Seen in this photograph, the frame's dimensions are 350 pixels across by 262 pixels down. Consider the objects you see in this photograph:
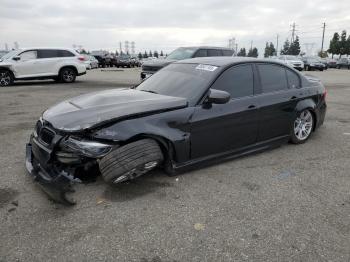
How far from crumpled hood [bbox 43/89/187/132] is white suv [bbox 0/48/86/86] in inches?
457

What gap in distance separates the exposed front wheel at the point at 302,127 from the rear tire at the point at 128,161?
291 centimetres

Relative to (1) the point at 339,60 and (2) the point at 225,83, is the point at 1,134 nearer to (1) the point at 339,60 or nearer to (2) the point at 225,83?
(2) the point at 225,83

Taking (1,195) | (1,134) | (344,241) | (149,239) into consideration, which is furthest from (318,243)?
(1,134)

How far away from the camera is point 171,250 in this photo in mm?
2945

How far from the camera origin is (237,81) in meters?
5.03

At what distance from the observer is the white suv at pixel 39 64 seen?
14.9 meters

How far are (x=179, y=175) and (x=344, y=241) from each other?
6.61ft

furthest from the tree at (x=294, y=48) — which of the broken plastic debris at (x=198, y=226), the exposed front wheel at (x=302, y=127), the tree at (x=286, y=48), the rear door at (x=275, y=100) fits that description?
the broken plastic debris at (x=198, y=226)

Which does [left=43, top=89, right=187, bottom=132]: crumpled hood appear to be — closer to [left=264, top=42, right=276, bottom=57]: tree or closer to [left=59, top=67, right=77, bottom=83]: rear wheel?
[left=59, top=67, right=77, bottom=83]: rear wheel

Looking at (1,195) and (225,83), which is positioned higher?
(225,83)

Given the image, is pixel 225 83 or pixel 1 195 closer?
pixel 1 195

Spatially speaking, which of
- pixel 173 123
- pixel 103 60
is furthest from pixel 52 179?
pixel 103 60

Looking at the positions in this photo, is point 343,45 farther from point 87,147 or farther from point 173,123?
point 87,147

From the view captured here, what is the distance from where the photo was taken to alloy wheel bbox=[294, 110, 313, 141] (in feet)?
19.5
